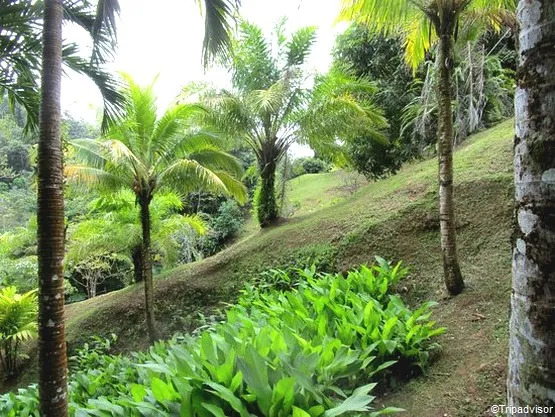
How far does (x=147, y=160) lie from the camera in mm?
7766

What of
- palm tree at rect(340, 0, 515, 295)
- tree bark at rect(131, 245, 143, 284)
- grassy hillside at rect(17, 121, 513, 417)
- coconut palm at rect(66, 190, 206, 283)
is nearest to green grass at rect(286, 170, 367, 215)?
coconut palm at rect(66, 190, 206, 283)

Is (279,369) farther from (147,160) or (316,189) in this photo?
(316,189)

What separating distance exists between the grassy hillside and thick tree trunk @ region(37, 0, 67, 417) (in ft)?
8.71

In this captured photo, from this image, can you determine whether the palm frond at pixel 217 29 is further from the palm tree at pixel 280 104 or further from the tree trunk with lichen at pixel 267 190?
the tree trunk with lichen at pixel 267 190

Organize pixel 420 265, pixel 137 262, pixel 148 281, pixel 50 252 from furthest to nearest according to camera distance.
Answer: pixel 137 262, pixel 148 281, pixel 420 265, pixel 50 252

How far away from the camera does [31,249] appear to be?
47.4 feet

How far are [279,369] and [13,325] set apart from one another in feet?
27.4

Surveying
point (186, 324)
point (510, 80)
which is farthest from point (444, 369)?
point (510, 80)

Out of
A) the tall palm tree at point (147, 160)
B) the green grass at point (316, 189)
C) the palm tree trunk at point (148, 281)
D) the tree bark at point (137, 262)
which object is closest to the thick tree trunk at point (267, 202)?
the tall palm tree at point (147, 160)

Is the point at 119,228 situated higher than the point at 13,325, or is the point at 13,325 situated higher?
the point at 119,228

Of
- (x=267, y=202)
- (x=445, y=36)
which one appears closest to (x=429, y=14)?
(x=445, y=36)

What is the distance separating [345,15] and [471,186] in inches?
133

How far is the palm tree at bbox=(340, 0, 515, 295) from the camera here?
4086 millimetres

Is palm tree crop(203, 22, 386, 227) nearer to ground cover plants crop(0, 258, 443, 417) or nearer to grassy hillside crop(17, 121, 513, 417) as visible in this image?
grassy hillside crop(17, 121, 513, 417)
